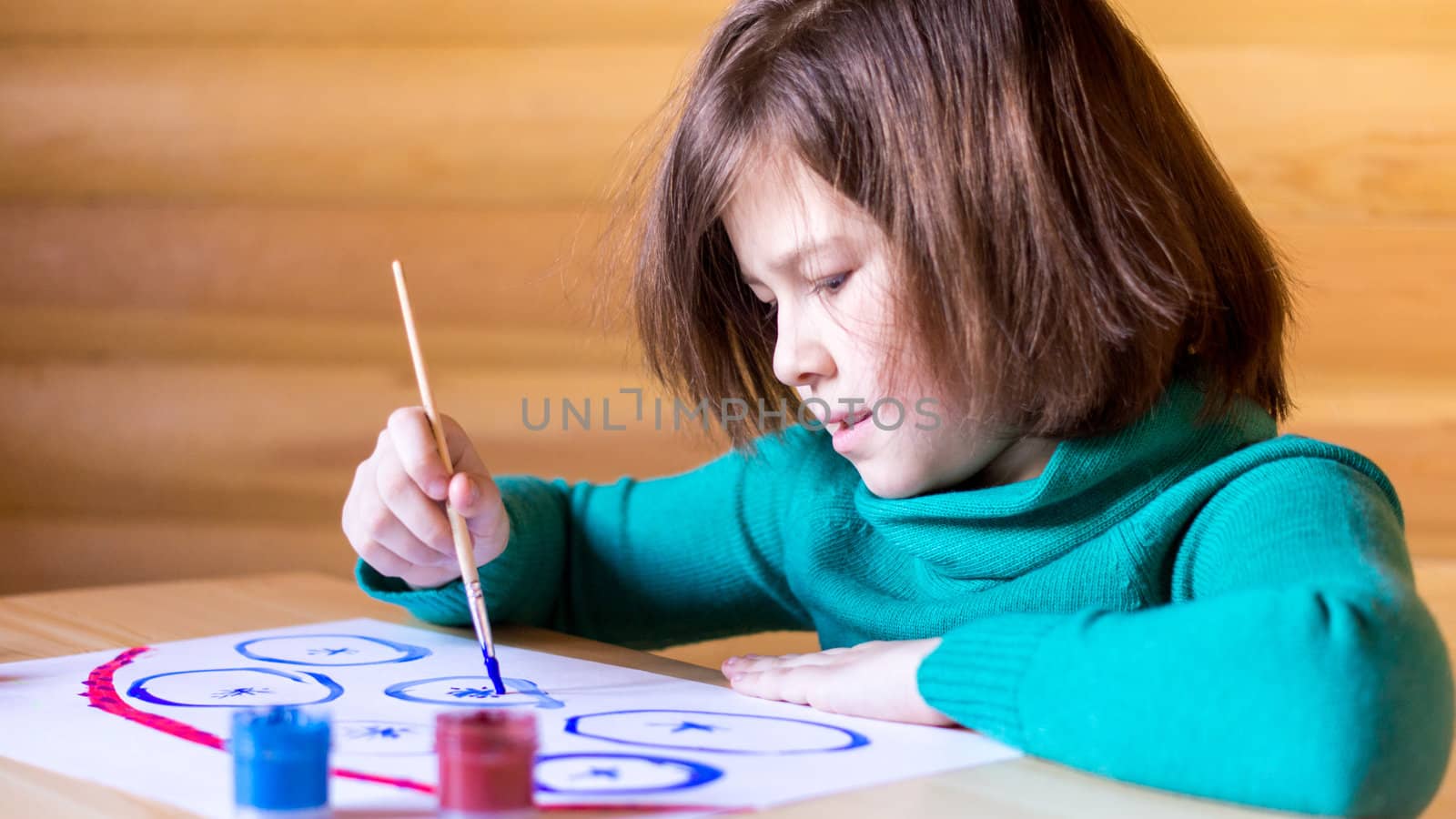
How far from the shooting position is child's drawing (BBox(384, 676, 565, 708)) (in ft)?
2.37

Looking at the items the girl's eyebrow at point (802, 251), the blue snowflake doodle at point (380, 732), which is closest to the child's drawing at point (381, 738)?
the blue snowflake doodle at point (380, 732)

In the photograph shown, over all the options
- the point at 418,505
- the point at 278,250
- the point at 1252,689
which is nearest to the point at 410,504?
the point at 418,505

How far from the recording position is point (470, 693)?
0.75 m

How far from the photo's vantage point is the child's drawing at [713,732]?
0.64 metres

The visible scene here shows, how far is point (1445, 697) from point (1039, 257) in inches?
12.1

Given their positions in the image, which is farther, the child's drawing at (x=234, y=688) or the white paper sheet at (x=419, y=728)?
the child's drawing at (x=234, y=688)

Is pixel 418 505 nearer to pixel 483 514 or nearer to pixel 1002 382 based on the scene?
pixel 483 514

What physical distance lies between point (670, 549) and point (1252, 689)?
593 millimetres

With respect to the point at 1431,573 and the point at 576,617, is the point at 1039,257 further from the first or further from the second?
the point at 1431,573

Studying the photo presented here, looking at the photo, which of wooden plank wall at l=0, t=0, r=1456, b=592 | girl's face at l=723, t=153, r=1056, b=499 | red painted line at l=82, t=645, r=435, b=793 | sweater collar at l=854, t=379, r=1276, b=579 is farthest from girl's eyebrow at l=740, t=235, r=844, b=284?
wooden plank wall at l=0, t=0, r=1456, b=592

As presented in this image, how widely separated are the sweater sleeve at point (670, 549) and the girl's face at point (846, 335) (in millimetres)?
209

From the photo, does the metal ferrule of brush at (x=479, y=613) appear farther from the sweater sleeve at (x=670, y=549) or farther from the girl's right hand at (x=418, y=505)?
the sweater sleeve at (x=670, y=549)

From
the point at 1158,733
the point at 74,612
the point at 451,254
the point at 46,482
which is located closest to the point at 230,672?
the point at 74,612

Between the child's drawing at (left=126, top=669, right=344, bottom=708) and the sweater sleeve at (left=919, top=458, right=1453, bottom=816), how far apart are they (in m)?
0.33
